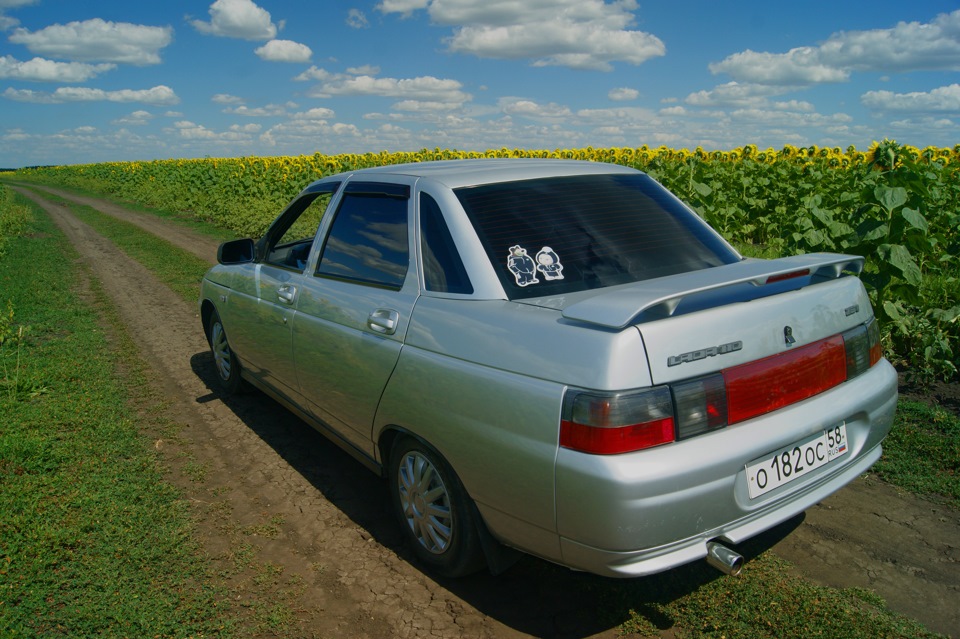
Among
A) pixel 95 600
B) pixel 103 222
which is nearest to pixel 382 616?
pixel 95 600

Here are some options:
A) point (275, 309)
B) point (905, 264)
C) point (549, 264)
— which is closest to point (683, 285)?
point (549, 264)

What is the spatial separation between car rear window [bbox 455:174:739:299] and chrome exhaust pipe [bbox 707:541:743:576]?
1125mm

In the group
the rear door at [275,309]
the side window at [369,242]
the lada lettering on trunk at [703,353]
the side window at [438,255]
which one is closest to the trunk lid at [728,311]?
the lada lettering on trunk at [703,353]

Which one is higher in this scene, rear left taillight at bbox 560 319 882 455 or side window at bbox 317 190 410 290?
side window at bbox 317 190 410 290

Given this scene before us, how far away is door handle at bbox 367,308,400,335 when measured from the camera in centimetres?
325

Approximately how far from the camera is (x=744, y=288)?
269cm

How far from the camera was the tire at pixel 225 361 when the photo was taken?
5.66 meters

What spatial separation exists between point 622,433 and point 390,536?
1784mm

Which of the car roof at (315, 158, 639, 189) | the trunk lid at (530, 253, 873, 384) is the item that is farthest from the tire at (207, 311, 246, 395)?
the trunk lid at (530, 253, 873, 384)

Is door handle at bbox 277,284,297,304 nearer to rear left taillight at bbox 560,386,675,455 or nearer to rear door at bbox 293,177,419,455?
rear door at bbox 293,177,419,455

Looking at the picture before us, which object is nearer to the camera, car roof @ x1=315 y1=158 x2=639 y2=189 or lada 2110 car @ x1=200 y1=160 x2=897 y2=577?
lada 2110 car @ x1=200 y1=160 x2=897 y2=577

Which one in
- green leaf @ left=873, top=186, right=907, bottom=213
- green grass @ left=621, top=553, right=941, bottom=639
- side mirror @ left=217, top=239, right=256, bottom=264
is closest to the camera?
green grass @ left=621, top=553, right=941, bottom=639

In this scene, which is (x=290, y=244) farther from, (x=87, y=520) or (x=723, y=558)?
(x=723, y=558)

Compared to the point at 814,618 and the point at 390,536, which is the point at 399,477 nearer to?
the point at 390,536
